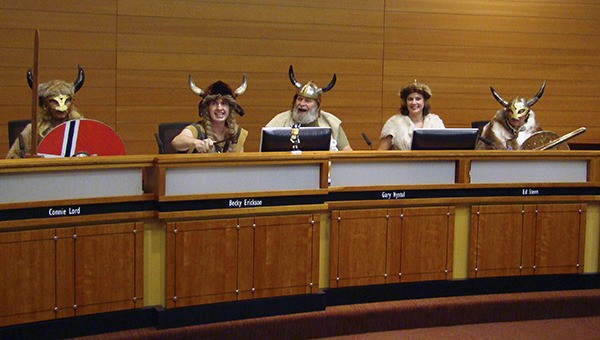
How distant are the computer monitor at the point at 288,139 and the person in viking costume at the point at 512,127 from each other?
182 cm

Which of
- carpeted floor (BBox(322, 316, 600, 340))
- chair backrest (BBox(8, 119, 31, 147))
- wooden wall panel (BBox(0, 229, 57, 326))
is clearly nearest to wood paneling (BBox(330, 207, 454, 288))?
carpeted floor (BBox(322, 316, 600, 340))

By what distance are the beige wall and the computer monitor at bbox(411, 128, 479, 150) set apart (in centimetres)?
317

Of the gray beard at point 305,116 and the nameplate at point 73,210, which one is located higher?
the gray beard at point 305,116

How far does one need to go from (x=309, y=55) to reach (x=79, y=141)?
13.1 feet

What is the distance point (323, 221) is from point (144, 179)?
98cm

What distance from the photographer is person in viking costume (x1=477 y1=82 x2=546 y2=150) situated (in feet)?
20.4

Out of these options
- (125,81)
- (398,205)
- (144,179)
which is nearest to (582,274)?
(398,205)

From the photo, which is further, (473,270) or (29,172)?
(473,270)

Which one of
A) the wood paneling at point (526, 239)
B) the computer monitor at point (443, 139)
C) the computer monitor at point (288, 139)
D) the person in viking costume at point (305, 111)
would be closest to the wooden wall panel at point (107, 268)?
the computer monitor at point (288, 139)

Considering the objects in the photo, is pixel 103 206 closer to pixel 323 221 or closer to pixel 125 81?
pixel 323 221

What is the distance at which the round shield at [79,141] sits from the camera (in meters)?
4.22

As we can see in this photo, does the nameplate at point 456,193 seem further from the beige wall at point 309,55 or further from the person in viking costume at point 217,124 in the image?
the beige wall at point 309,55

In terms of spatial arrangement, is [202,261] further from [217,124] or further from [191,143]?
[217,124]

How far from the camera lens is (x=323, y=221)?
14.9ft
